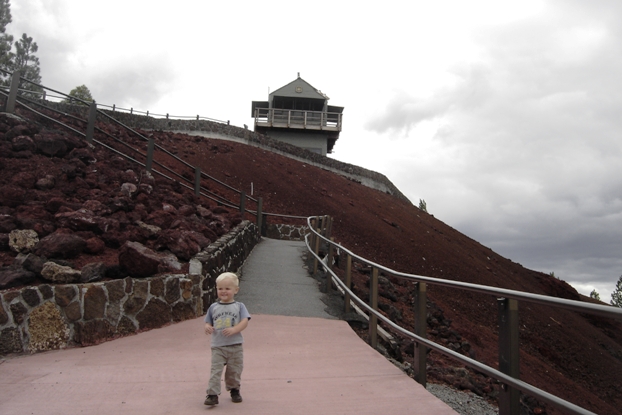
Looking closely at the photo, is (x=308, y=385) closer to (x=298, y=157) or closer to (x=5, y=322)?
(x=5, y=322)

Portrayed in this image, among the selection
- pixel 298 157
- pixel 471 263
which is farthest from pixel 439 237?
pixel 298 157

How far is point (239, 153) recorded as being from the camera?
94.8ft

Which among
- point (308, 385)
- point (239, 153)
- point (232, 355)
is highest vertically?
point (239, 153)

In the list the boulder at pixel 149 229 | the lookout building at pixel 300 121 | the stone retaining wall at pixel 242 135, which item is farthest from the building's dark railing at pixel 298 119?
the boulder at pixel 149 229

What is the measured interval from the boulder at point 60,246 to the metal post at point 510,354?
5.65 m

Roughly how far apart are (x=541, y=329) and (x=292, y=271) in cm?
960

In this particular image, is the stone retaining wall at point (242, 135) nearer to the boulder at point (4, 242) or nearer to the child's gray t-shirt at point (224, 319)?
the boulder at point (4, 242)

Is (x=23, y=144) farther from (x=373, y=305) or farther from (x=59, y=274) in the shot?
(x=373, y=305)

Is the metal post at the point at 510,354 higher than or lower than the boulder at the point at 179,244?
lower

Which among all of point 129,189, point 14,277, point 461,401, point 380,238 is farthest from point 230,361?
point 380,238

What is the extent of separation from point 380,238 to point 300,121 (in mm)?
22259

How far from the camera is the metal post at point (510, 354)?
3305 millimetres

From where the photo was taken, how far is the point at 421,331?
15.7 feet

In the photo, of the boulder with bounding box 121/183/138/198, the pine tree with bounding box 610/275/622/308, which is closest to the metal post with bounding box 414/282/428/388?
the boulder with bounding box 121/183/138/198
